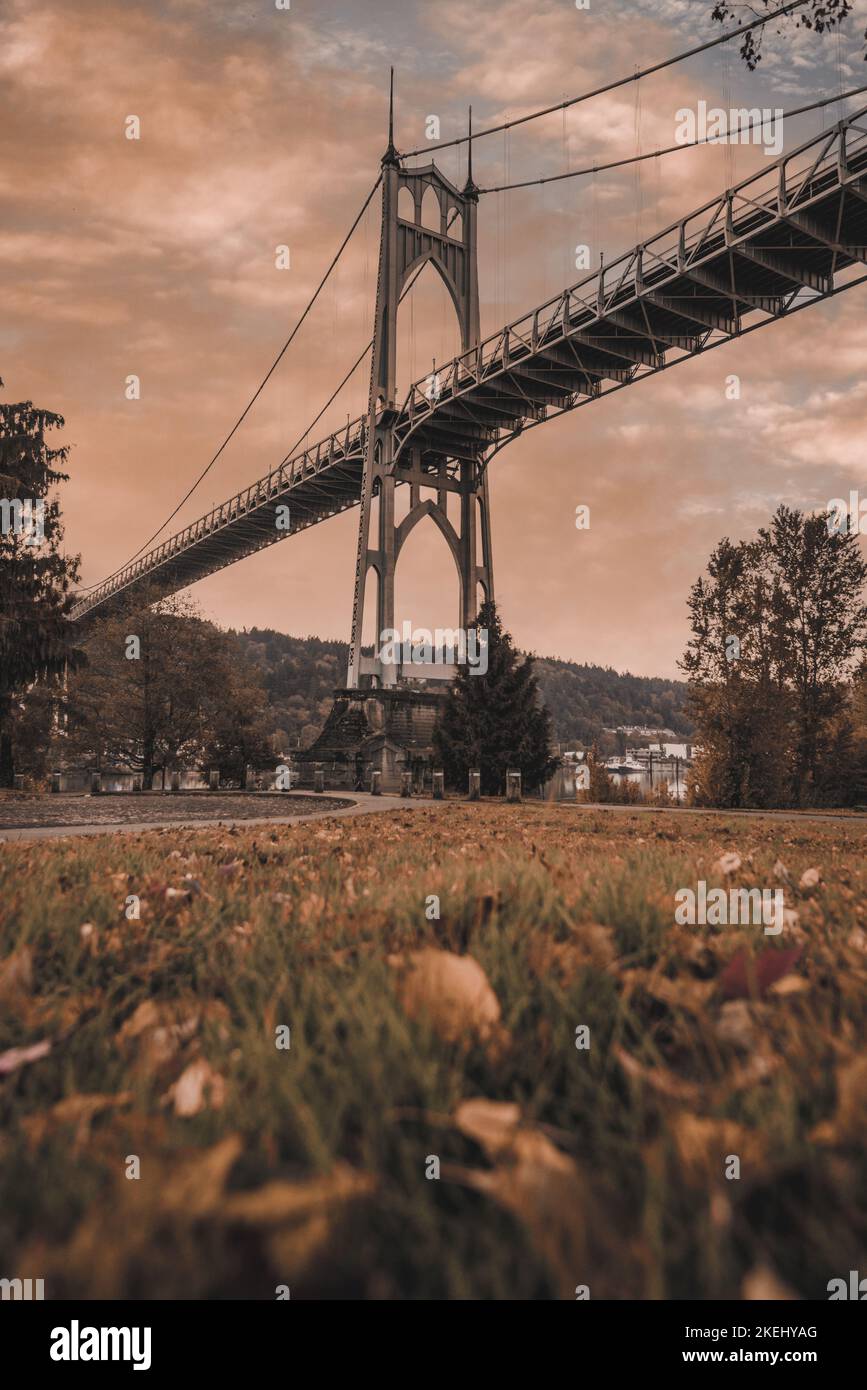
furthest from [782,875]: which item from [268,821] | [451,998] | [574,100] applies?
[574,100]

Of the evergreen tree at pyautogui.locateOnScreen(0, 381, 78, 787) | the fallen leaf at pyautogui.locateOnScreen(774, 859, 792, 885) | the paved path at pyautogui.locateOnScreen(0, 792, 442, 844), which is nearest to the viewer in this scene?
the fallen leaf at pyautogui.locateOnScreen(774, 859, 792, 885)

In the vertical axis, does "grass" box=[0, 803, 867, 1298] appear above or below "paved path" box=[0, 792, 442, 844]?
above

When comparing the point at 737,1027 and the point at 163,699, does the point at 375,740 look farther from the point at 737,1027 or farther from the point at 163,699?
the point at 737,1027

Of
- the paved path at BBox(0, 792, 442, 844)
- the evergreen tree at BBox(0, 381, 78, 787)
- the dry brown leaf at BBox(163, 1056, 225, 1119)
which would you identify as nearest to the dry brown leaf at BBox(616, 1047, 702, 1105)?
the dry brown leaf at BBox(163, 1056, 225, 1119)

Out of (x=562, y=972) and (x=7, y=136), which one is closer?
(x=562, y=972)

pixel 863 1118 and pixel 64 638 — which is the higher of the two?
pixel 64 638

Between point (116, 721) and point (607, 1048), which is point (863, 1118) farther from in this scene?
point (116, 721)

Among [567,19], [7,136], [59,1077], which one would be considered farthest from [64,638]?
[567,19]

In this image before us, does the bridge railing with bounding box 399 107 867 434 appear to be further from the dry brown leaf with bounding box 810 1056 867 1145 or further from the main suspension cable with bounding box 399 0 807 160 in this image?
the dry brown leaf with bounding box 810 1056 867 1145
